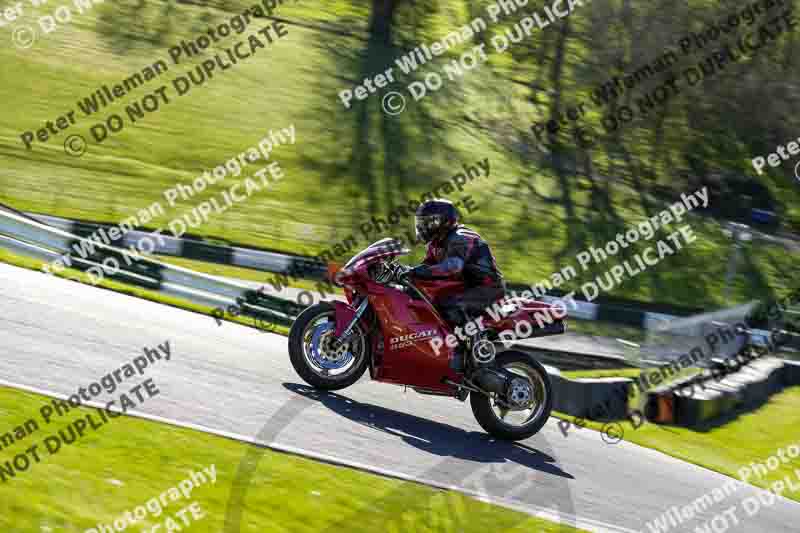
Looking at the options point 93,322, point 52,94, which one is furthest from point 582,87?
point 93,322

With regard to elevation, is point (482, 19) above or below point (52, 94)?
above

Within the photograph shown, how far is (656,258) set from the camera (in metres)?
30.0

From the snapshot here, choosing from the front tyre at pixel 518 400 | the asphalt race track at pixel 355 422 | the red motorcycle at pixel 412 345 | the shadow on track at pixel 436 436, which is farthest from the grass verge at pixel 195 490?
the front tyre at pixel 518 400

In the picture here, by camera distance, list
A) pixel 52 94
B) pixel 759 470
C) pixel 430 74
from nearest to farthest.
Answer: pixel 759 470 < pixel 52 94 < pixel 430 74

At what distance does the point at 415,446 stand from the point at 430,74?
2890 centimetres

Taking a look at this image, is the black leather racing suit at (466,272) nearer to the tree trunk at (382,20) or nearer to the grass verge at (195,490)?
the grass verge at (195,490)

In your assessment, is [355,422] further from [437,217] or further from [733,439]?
[733,439]

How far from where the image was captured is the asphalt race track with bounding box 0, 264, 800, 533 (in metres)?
7.95

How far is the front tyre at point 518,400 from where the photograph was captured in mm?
9406

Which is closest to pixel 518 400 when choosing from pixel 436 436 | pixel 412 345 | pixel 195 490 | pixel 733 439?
pixel 436 436

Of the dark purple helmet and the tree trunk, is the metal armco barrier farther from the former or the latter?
the tree trunk

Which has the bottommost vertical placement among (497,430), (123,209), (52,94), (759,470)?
(759,470)

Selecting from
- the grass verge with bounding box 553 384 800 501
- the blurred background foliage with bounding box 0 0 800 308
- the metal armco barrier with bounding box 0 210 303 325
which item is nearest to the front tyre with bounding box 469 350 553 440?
the grass verge with bounding box 553 384 800 501

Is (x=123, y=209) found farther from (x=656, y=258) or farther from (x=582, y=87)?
(x=582, y=87)
